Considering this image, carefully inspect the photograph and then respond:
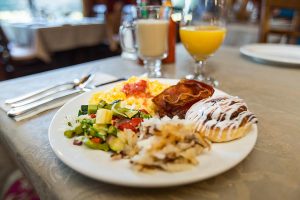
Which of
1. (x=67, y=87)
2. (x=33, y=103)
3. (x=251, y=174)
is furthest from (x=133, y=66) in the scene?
(x=251, y=174)

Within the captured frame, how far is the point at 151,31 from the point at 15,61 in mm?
2240

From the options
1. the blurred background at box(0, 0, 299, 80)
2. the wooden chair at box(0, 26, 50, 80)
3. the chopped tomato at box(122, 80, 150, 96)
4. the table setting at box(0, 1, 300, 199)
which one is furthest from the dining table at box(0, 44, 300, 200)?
the wooden chair at box(0, 26, 50, 80)

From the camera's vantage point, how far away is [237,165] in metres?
0.43

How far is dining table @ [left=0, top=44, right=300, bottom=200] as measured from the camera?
38cm

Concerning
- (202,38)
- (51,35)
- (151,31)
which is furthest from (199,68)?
(51,35)

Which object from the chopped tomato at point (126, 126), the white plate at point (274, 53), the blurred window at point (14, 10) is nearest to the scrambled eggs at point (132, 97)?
the chopped tomato at point (126, 126)

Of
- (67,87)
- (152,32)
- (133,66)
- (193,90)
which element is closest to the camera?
(193,90)

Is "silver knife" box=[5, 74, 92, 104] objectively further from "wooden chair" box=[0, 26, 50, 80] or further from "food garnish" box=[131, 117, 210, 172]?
"wooden chair" box=[0, 26, 50, 80]

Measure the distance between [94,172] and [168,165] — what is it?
0.11 m

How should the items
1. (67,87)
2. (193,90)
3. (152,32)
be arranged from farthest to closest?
(152,32)
(67,87)
(193,90)

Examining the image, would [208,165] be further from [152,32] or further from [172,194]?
[152,32]

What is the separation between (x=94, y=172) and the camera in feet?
1.20

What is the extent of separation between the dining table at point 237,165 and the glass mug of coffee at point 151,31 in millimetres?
108

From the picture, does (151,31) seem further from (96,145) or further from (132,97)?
(96,145)
